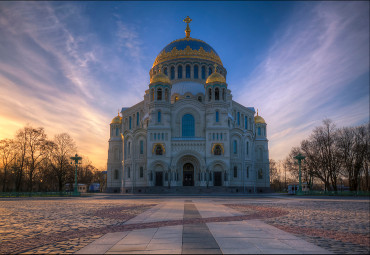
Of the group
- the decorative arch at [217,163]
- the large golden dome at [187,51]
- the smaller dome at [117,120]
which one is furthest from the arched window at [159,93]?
the smaller dome at [117,120]

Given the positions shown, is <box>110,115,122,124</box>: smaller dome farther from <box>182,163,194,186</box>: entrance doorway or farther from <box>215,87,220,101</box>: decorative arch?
<box>215,87,220,101</box>: decorative arch

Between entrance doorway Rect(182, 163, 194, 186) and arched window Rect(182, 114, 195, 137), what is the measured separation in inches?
214

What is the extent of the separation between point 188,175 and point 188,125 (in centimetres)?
873

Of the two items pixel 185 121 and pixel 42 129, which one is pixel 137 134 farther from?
pixel 42 129

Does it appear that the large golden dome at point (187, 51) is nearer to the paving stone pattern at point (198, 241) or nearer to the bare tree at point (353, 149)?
the bare tree at point (353, 149)

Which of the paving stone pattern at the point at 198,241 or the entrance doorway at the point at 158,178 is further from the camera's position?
the entrance doorway at the point at 158,178

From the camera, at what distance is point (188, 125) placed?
57438mm

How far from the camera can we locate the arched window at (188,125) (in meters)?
57.2

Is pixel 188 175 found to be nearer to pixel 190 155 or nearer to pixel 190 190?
pixel 190 155

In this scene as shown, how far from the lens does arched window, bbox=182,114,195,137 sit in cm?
5722

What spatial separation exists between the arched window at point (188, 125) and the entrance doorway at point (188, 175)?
5.43 metres

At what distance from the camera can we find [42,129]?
53812 mm

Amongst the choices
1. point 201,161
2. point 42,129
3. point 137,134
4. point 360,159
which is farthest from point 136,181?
point 360,159

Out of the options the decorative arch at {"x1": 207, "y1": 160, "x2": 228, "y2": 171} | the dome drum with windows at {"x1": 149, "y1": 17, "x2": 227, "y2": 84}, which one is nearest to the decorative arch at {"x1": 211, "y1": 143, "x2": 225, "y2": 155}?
the decorative arch at {"x1": 207, "y1": 160, "x2": 228, "y2": 171}
